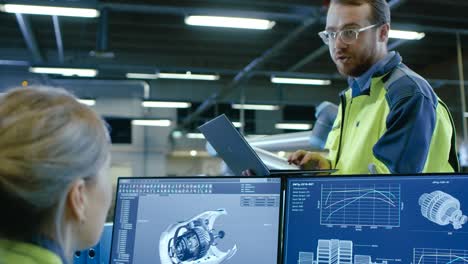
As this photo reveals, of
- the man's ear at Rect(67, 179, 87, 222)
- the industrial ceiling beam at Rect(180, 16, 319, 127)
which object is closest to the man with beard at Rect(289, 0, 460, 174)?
the man's ear at Rect(67, 179, 87, 222)

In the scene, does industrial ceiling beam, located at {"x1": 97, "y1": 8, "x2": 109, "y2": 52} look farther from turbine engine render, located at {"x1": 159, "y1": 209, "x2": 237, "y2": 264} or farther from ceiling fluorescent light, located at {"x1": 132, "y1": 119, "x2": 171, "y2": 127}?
turbine engine render, located at {"x1": 159, "y1": 209, "x2": 237, "y2": 264}

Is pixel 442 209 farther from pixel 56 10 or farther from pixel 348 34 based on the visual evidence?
pixel 56 10

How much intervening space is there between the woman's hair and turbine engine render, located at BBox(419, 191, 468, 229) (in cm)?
64

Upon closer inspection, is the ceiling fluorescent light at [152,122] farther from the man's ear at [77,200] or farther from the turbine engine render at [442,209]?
the man's ear at [77,200]

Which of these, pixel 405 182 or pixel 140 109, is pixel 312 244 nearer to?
pixel 405 182

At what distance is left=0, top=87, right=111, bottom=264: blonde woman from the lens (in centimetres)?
Result: 81

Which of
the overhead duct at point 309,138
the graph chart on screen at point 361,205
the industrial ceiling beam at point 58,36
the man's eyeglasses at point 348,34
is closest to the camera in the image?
the graph chart on screen at point 361,205

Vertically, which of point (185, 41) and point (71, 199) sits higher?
point (185, 41)

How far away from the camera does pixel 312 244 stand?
125cm

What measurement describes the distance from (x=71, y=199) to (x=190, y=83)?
12.6m

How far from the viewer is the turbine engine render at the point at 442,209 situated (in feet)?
3.56

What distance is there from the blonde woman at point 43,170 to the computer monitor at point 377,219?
544 millimetres

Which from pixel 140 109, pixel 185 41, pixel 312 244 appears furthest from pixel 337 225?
pixel 140 109

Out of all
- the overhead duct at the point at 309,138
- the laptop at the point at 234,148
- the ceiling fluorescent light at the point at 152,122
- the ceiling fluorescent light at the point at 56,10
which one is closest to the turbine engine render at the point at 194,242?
the laptop at the point at 234,148
